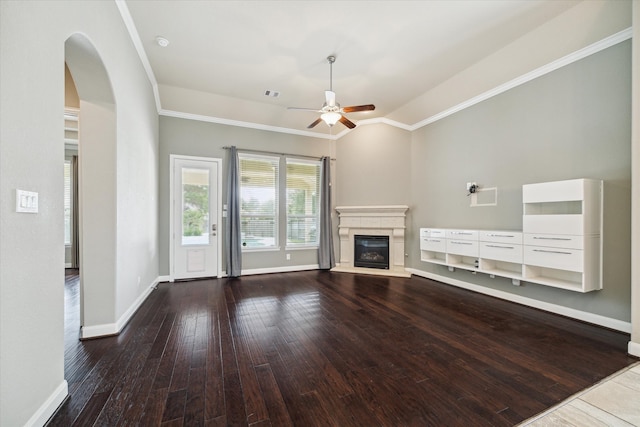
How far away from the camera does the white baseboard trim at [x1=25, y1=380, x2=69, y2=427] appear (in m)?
1.44

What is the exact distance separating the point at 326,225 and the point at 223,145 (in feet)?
9.29

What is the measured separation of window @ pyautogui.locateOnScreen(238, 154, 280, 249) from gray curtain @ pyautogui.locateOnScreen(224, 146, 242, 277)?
22 centimetres

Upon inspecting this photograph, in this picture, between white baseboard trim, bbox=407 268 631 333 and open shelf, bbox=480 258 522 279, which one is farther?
open shelf, bbox=480 258 522 279

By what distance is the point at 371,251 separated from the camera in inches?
233

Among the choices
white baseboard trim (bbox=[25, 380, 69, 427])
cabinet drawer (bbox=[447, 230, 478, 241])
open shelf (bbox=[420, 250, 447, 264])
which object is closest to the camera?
white baseboard trim (bbox=[25, 380, 69, 427])

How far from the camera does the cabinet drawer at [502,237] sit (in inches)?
135

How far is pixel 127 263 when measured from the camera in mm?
3059

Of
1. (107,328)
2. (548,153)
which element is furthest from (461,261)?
(107,328)

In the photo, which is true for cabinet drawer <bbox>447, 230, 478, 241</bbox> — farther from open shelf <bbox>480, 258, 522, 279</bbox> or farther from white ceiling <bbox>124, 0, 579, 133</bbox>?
white ceiling <bbox>124, 0, 579, 133</bbox>

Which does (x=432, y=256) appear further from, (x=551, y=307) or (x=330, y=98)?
(x=330, y=98)

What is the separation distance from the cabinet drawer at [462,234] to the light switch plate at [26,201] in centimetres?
474

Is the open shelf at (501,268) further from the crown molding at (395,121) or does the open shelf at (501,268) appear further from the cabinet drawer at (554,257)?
the crown molding at (395,121)

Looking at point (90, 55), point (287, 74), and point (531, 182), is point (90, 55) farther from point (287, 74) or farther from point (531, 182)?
point (531, 182)

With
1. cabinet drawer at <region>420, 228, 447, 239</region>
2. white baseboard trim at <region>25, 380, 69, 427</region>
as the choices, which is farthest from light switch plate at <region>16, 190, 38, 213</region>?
cabinet drawer at <region>420, 228, 447, 239</region>
